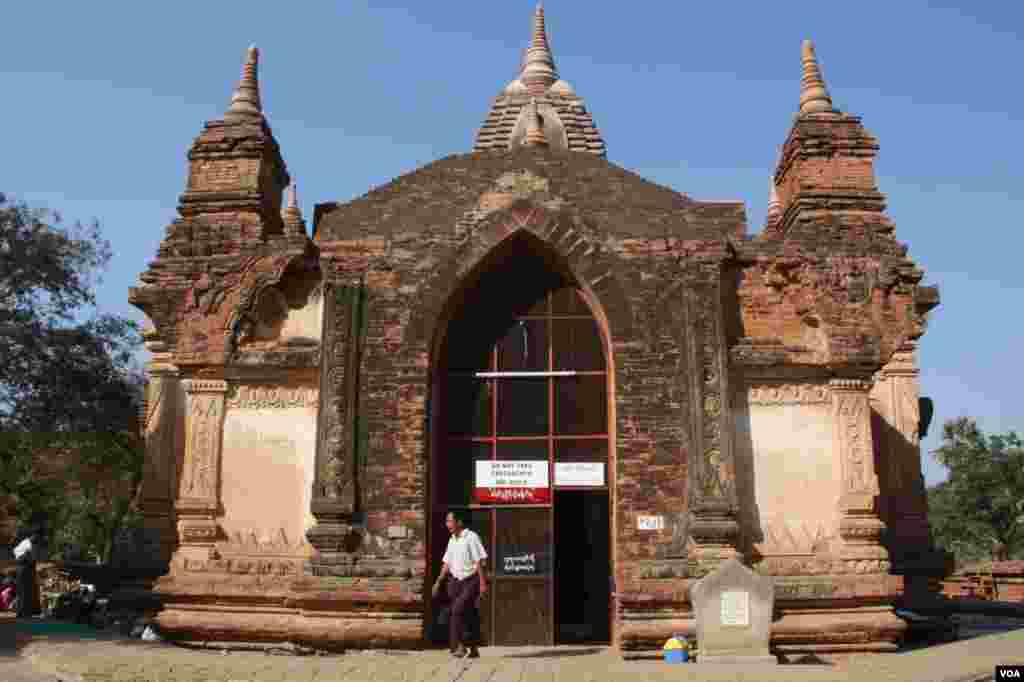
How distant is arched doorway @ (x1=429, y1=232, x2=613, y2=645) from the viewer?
12.0m

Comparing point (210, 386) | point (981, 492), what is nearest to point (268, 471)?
point (210, 386)

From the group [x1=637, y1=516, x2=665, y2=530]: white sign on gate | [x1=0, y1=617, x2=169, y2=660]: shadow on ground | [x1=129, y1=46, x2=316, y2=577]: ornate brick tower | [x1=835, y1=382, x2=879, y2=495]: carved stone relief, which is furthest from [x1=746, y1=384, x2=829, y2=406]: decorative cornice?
[x1=0, y1=617, x2=169, y2=660]: shadow on ground

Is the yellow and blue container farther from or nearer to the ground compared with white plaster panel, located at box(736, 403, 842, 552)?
nearer to the ground

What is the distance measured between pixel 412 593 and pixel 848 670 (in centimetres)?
471

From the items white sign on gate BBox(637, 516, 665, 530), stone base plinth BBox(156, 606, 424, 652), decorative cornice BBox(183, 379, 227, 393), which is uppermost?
decorative cornice BBox(183, 379, 227, 393)

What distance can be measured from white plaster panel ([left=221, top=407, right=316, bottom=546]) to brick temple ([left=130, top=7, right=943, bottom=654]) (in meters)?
0.03

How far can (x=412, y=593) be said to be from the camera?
1120cm

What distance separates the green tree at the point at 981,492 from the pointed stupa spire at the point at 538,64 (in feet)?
93.2

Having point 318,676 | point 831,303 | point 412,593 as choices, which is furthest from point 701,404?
point 318,676

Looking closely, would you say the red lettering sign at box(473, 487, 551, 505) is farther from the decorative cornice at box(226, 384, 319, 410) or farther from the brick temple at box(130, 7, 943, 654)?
the decorative cornice at box(226, 384, 319, 410)

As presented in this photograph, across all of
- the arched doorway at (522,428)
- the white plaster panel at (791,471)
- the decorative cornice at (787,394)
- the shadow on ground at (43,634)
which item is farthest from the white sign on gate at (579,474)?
the shadow on ground at (43,634)

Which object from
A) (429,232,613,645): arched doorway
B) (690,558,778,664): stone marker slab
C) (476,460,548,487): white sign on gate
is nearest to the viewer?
(690,558,778,664): stone marker slab

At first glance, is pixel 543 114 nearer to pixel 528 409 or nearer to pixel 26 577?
pixel 528 409

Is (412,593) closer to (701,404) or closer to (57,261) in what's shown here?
(701,404)
